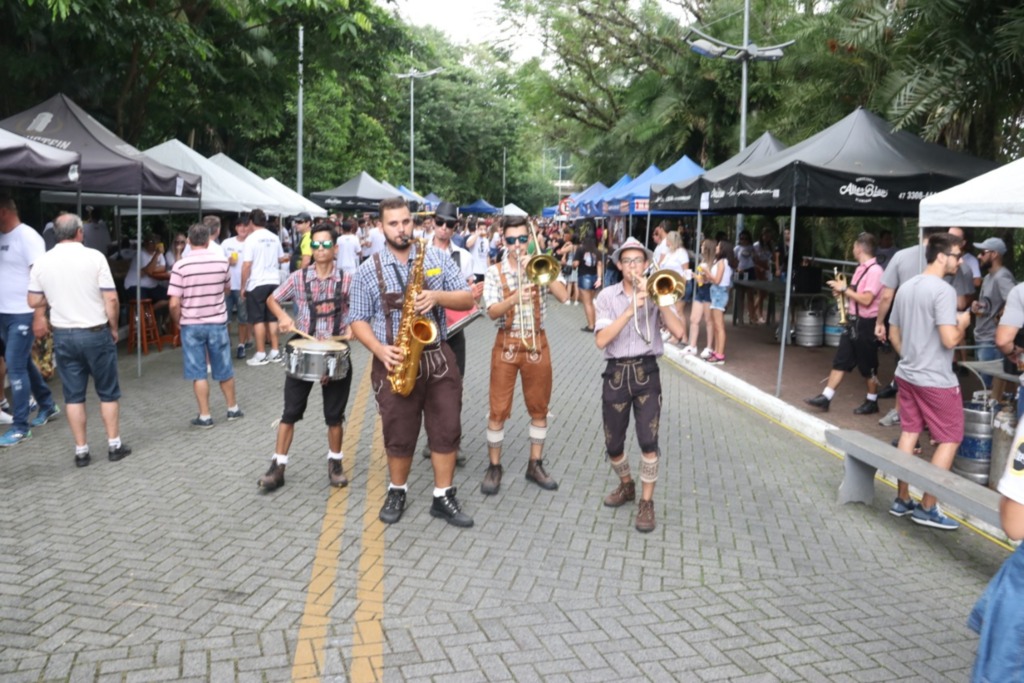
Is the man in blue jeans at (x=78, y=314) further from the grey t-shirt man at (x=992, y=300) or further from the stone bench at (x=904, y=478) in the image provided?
the grey t-shirt man at (x=992, y=300)

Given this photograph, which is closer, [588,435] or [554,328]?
[588,435]

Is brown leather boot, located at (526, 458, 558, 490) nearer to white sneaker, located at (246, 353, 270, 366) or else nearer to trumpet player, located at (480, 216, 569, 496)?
trumpet player, located at (480, 216, 569, 496)

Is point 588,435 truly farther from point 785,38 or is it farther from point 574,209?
point 574,209

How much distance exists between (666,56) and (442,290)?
22841 millimetres

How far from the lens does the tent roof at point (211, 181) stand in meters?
14.2

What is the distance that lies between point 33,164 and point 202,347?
8.42 ft

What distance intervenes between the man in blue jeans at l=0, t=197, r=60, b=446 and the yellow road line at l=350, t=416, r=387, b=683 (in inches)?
135

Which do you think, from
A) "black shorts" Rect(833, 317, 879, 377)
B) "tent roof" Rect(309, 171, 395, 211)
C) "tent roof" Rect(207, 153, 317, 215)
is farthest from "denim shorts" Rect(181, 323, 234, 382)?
"tent roof" Rect(309, 171, 395, 211)

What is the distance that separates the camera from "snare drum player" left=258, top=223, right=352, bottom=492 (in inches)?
248

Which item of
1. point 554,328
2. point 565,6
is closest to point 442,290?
point 554,328

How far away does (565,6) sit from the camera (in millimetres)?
28516

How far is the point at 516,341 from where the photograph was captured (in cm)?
627

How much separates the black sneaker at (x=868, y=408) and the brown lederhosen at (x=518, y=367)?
4.45m

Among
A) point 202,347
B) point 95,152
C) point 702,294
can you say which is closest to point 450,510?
point 202,347
